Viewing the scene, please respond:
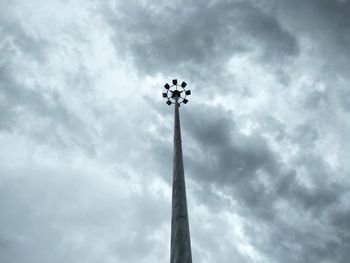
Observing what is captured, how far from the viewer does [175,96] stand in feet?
74.4

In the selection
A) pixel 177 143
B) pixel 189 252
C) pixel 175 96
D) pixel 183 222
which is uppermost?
pixel 175 96

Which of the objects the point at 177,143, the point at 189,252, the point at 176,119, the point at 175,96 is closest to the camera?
the point at 189,252

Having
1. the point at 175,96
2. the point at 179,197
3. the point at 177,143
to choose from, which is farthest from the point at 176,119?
the point at 179,197

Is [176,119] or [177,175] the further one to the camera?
[176,119]

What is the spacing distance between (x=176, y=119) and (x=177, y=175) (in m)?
5.91

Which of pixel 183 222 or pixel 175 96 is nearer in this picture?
pixel 183 222

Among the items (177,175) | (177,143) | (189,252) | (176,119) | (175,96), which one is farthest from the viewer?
(175,96)

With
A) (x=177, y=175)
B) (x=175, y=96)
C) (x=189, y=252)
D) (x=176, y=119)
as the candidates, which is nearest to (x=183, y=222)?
(x=189, y=252)

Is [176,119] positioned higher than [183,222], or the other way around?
[176,119]

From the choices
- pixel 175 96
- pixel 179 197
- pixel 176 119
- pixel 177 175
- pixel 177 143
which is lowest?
pixel 179 197

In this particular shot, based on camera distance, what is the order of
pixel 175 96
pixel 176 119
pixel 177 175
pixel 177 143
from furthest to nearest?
pixel 175 96 → pixel 176 119 → pixel 177 143 → pixel 177 175

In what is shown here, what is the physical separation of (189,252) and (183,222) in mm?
1089

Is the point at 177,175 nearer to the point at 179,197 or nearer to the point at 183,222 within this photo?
the point at 179,197

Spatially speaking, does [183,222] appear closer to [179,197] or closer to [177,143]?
[179,197]
